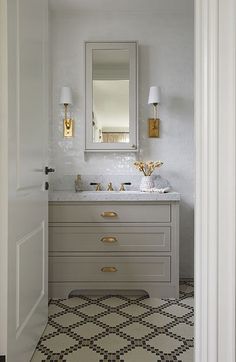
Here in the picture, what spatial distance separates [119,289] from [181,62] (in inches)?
86.8

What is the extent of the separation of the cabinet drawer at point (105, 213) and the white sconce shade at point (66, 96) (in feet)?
3.37

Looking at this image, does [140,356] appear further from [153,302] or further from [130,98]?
[130,98]

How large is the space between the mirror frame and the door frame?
2.05 meters

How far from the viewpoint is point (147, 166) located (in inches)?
→ 114

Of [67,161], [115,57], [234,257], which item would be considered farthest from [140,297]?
[115,57]

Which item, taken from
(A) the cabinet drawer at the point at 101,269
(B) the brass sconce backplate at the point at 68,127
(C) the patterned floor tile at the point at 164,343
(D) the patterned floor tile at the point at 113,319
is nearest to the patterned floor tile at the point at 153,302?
(A) the cabinet drawer at the point at 101,269

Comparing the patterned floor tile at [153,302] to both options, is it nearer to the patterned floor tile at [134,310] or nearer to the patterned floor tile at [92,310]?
the patterned floor tile at [134,310]

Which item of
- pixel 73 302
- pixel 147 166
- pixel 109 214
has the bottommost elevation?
pixel 73 302

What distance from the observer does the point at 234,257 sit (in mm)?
875

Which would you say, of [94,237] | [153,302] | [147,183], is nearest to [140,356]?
[153,302]

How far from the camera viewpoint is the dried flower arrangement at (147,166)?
2865 mm

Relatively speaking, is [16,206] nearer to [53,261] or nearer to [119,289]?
[53,261]

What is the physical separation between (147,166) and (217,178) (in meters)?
2.00

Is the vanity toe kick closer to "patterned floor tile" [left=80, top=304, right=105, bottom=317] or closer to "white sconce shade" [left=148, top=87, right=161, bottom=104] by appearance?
"patterned floor tile" [left=80, top=304, right=105, bottom=317]
